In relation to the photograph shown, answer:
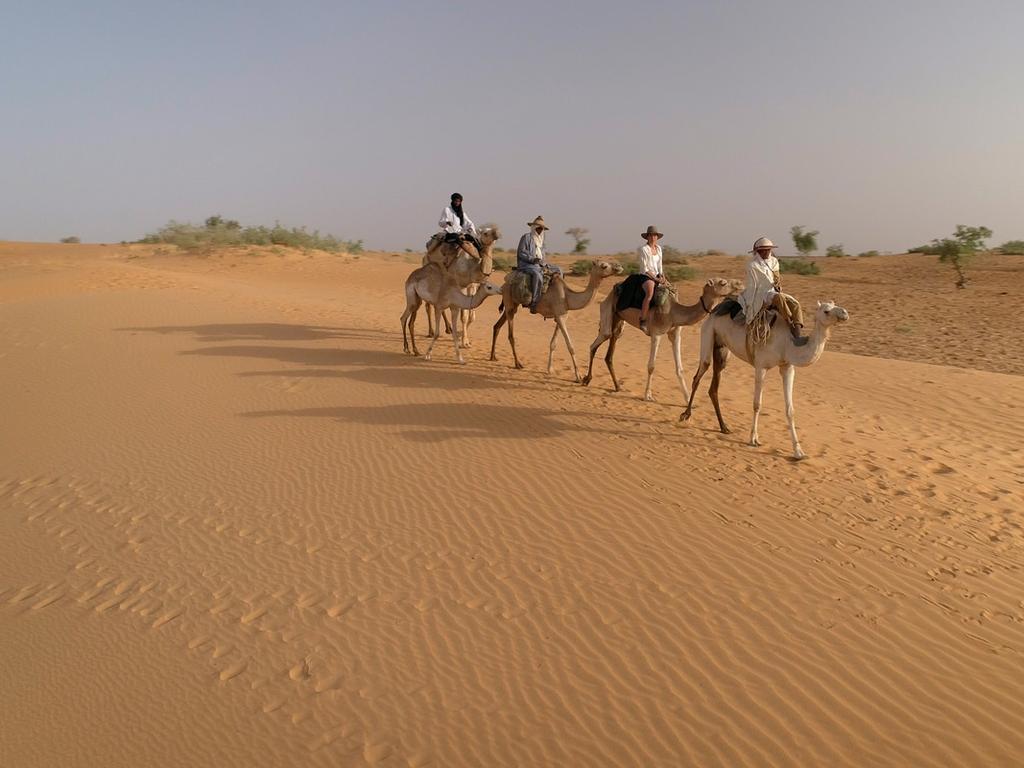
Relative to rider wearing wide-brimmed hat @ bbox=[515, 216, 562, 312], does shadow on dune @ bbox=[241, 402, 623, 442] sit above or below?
below

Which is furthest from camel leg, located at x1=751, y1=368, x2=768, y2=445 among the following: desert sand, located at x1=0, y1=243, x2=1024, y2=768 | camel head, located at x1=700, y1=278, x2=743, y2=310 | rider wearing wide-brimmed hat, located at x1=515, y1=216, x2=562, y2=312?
rider wearing wide-brimmed hat, located at x1=515, y1=216, x2=562, y2=312

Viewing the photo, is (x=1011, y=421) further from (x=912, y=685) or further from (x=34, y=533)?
(x=34, y=533)

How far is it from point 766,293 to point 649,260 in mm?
2553

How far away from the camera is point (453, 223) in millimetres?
13555

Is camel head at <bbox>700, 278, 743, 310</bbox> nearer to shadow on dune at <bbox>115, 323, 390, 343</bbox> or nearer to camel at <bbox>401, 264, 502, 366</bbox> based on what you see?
camel at <bbox>401, 264, 502, 366</bbox>

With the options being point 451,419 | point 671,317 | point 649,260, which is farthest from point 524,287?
point 451,419

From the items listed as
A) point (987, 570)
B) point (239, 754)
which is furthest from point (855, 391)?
point (239, 754)

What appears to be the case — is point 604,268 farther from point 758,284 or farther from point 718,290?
point 758,284

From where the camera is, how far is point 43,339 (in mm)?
15414

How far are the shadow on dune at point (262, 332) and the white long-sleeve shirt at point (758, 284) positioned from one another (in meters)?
10.5

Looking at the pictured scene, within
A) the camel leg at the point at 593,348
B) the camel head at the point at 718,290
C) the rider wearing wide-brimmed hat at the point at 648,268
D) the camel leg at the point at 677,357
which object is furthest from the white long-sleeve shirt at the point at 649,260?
the camel leg at the point at 593,348

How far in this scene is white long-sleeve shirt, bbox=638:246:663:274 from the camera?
404 inches

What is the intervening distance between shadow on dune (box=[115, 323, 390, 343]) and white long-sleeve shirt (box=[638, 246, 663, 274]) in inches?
329

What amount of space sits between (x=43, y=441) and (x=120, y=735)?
271 inches
